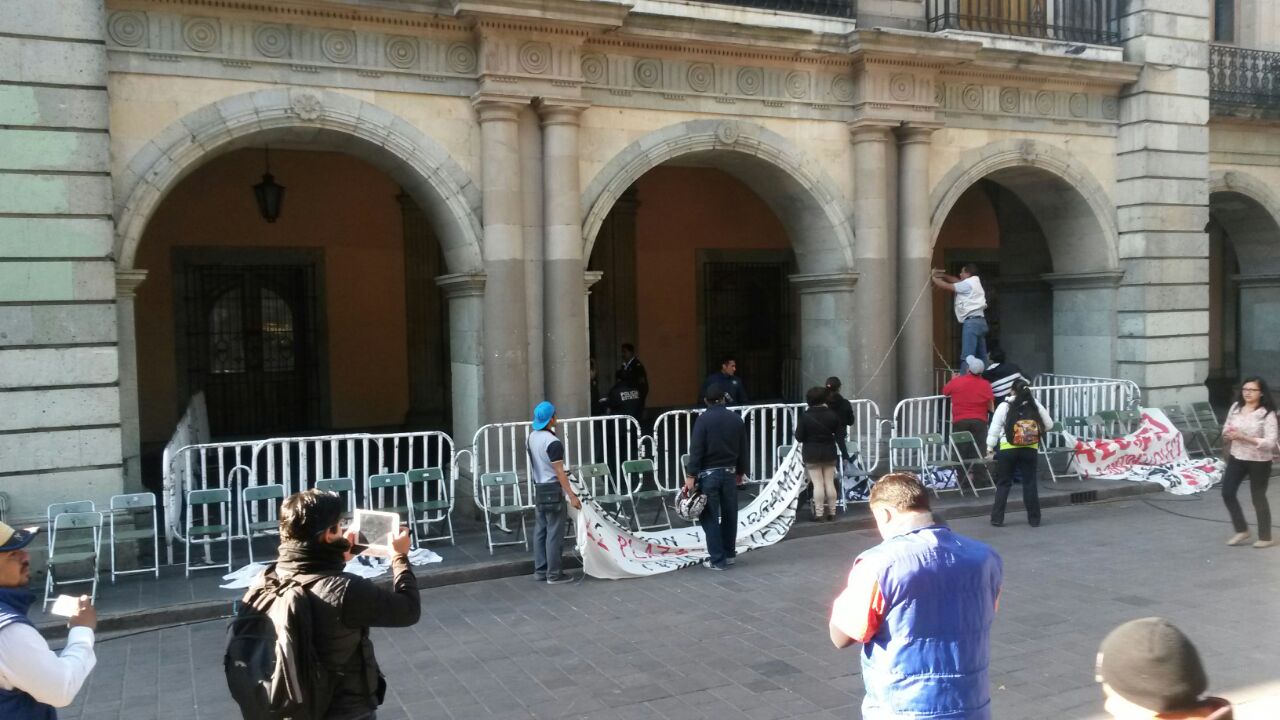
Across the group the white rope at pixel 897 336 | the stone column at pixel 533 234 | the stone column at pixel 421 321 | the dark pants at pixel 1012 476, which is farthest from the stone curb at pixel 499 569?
the stone column at pixel 421 321

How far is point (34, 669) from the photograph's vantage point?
3266 mm

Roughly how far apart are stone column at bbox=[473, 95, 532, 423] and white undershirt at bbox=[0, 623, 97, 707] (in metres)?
7.32

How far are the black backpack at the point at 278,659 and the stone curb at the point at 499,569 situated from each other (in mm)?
4833

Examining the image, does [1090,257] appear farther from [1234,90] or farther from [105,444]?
[105,444]

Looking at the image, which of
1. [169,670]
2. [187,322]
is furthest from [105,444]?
[187,322]

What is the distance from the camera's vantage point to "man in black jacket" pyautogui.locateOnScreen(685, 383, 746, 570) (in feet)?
29.7

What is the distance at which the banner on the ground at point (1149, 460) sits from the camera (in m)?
12.8

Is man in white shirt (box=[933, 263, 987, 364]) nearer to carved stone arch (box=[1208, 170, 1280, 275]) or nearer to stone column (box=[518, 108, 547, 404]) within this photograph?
stone column (box=[518, 108, 547, 404])

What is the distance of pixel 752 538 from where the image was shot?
9984mm

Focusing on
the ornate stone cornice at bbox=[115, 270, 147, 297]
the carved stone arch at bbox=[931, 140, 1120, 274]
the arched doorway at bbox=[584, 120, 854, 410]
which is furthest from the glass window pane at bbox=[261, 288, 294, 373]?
the carved stone arch at bbox=[931, 140, 1120, 274]

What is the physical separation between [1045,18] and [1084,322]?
4272 mm

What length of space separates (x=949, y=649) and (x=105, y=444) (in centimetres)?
782

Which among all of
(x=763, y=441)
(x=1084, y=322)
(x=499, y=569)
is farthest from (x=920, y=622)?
(x=1084, y=322)

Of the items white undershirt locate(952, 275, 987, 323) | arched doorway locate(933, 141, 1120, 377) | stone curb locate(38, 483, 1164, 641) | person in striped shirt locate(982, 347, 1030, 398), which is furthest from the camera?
arched doorway locate(933, 141, 1120, 377)
